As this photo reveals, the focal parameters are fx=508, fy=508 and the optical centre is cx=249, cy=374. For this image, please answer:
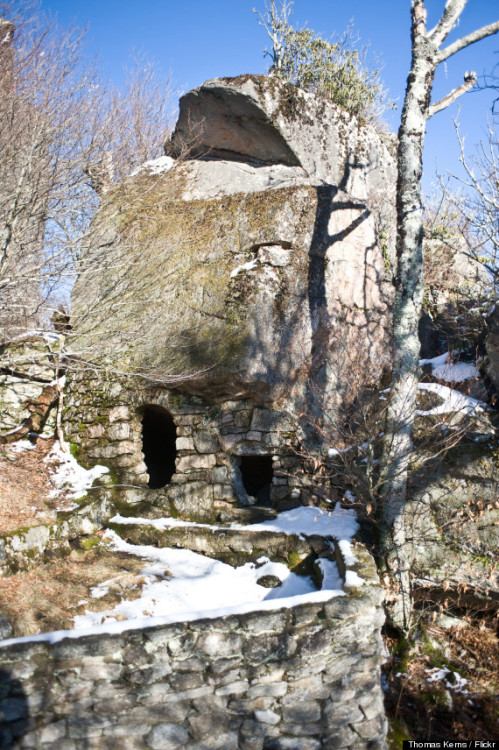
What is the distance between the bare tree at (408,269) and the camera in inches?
203

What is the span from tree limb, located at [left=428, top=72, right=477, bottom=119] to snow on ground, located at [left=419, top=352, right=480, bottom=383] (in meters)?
2.91

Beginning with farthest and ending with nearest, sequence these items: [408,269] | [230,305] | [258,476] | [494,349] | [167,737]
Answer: [258,476], [230,305], [494,349], [408,269], [167,737]

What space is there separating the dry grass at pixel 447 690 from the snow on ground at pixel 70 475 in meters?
3.91

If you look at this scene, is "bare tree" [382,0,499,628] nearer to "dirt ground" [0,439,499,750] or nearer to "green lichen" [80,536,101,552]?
"dirt ground" [0,439,499,750]

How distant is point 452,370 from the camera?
22.1 ft

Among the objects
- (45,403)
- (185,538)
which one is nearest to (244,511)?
(185,538)

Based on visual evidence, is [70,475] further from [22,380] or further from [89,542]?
[22,380]

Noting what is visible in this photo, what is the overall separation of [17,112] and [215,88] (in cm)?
309

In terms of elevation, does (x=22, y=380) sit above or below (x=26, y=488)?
above

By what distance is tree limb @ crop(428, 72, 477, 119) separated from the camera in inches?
235

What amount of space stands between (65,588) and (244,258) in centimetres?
446

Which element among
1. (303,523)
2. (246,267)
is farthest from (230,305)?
(303,523)

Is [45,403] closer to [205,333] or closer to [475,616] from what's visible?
[205,333]

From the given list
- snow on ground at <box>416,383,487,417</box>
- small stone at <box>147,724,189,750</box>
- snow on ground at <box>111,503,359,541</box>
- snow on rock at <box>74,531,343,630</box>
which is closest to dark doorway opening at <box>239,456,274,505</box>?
snow on ground at <box>111,503,359,541</box>
